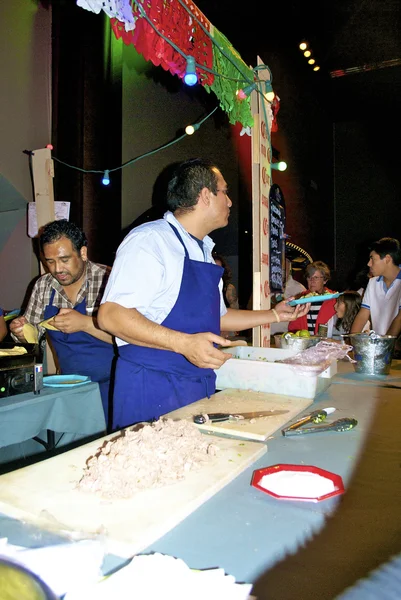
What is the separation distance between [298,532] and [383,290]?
141 inches

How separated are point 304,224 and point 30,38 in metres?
5.83

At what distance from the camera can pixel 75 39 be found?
4801 millimetres

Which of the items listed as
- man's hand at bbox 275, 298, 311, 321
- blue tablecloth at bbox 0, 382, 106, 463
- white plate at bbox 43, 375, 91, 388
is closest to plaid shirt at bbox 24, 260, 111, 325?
white plate at bbox 43, 375, 91, 388

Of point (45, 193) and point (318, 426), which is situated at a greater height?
point (45, 193)

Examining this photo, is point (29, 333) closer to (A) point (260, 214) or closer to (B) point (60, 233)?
(B) point (60, 233)

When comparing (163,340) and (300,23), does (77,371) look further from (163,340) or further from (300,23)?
(300,23)

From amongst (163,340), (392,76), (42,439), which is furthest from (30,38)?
(392,76)

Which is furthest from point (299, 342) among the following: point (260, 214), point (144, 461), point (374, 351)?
point (144, 461)

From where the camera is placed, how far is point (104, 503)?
973 millimetres

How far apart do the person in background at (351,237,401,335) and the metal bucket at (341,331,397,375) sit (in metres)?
1.35

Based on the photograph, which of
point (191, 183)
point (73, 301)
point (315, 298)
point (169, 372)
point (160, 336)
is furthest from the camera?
point (73, 301)

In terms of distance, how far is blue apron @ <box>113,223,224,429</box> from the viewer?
195 centimetres

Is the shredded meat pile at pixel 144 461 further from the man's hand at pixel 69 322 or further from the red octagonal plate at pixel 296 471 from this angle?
the man's hand at pixel 69 322

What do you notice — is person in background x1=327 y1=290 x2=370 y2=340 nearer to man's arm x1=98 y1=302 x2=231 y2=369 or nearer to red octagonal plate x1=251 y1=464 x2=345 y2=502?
man's arm x1=98 y1=302 x2=231 y2=369
